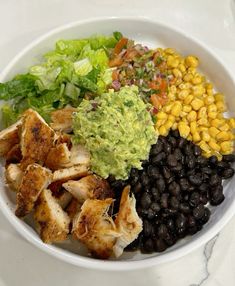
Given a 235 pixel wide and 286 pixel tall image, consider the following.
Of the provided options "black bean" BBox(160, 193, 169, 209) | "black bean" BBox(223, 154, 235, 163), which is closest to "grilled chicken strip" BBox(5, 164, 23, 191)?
"black bean" BBox(160, 193, 169, 209)

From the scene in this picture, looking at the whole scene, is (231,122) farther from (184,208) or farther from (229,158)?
(184,208)

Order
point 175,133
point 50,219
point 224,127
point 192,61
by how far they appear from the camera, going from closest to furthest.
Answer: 1. point 50,219
2. point 175,133
3. point 224,127
4. point 192,61

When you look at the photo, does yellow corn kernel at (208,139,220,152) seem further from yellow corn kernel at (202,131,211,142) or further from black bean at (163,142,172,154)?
black bean at (163,142,172,154)

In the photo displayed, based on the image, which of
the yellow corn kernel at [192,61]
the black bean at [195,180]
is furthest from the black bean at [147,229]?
the yellow corn kernel at [192,61]

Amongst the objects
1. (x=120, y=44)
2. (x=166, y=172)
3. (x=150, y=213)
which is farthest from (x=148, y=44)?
(x=150, y=213)

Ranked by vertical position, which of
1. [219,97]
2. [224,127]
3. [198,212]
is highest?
[219,97]

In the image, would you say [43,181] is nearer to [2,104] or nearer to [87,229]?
[87,229]

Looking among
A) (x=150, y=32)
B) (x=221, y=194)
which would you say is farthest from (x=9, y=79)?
(x=221, y=194)
